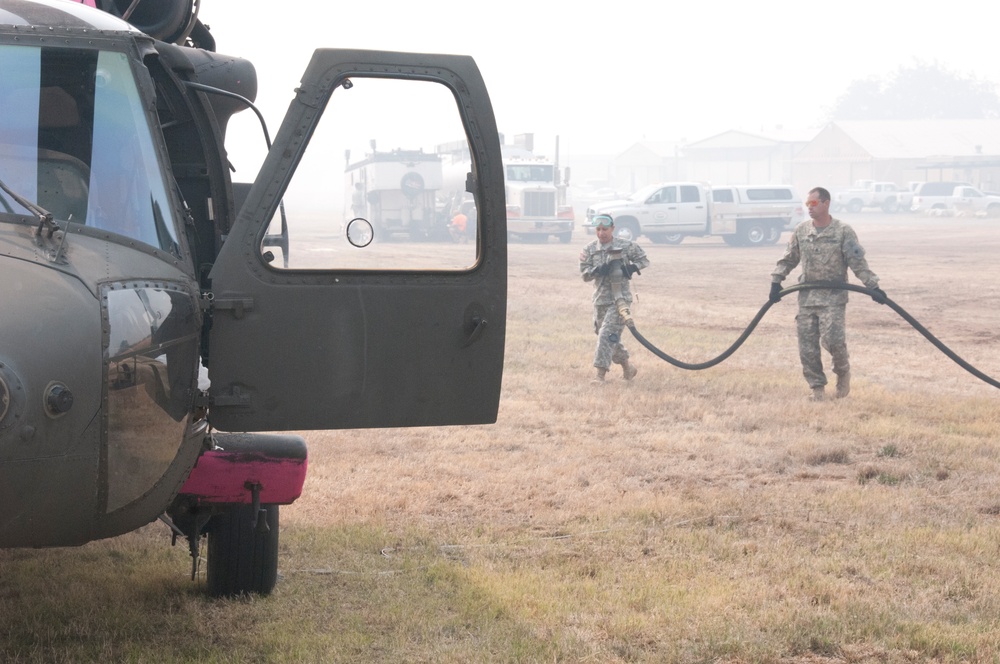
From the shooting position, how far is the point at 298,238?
4.22 m


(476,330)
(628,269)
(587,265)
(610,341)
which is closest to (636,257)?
(628,269)

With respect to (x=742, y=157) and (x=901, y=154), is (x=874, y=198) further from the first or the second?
(x=742, y=157)

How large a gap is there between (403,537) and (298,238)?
1.95 metres

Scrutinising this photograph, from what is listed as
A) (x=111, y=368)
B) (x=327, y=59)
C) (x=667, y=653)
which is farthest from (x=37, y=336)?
(x=667, y=653)

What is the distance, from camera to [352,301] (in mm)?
3836

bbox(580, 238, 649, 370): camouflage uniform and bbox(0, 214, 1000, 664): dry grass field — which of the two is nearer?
bbox(0, 214, 1000, 664): dry grass field

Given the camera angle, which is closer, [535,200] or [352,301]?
[352,301]

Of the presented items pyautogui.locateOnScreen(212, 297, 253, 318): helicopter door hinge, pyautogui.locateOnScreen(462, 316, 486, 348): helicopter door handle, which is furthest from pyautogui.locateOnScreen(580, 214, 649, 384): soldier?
pyautogui.locateOnScreen(212, 297, 253, 318): helicopter door hinge

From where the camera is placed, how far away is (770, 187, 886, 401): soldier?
29.8 ft

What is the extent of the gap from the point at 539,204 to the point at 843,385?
2394 cm

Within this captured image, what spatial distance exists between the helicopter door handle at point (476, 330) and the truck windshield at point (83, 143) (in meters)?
1.06

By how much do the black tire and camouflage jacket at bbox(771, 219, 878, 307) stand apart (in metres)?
5.64

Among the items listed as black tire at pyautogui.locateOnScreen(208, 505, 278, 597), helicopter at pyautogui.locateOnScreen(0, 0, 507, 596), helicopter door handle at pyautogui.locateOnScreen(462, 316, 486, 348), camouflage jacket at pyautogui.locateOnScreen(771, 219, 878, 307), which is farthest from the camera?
camouflage jacket at pyautogui.locateOnScreen(771, 219, 878, 307)

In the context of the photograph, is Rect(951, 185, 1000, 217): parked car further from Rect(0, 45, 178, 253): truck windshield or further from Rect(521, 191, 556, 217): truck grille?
Rect(0, 45, 178, 253): truck windshield
